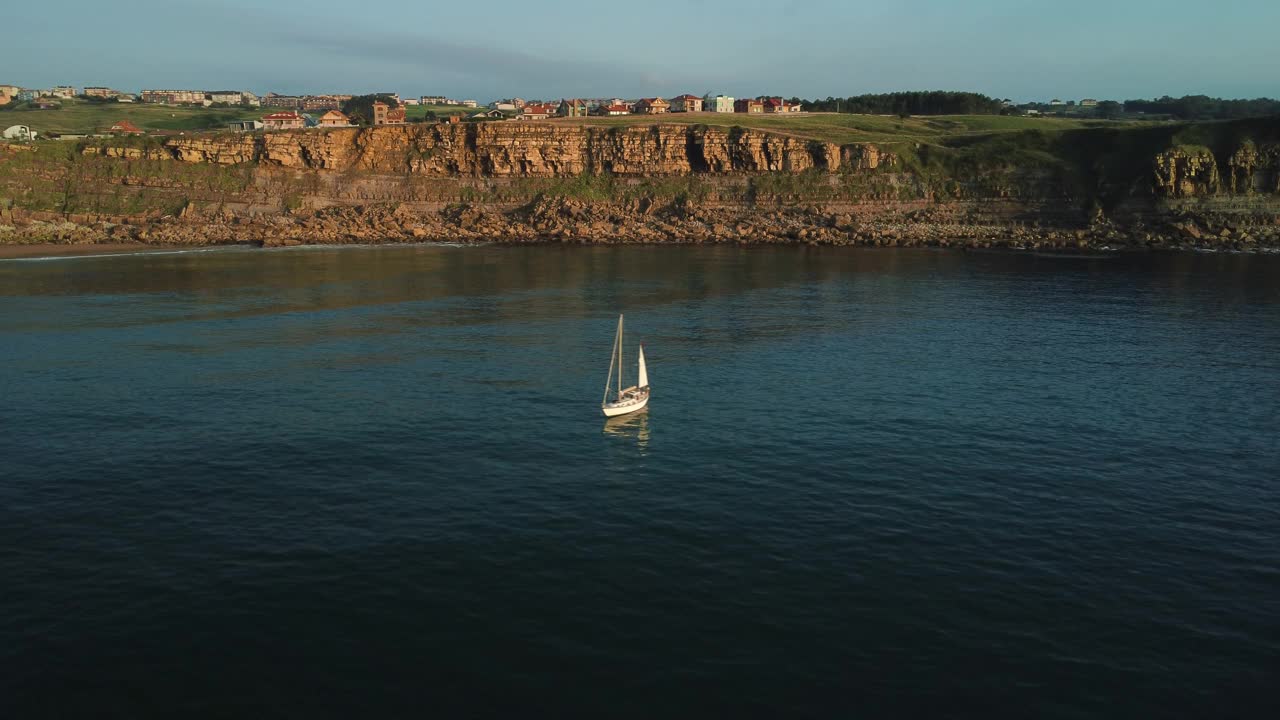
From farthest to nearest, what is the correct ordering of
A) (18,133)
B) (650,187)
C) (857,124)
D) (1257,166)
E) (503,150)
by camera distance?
(18,133), (857,124), (503,150), (650,187), (1257,166)

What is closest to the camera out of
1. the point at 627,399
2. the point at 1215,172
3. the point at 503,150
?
the point at 627,399

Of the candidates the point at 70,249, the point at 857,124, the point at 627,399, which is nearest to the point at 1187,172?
the point at 857,124

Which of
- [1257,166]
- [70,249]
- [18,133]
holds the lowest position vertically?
[70,249]

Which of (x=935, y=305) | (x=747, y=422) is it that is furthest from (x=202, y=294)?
(x=935, y=305)

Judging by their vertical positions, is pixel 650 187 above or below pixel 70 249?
above

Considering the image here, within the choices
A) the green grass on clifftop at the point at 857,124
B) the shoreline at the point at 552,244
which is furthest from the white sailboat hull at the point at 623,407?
the green grass on clifftop at the point at 857,124

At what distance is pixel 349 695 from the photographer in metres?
24.5

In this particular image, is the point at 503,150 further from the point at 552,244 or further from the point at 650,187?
the point at 552,244

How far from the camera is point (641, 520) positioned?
120 feet

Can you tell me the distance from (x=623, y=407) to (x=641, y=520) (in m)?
15.2

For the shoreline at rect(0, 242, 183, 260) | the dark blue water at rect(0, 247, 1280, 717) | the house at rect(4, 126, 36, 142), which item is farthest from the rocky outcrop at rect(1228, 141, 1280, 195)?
the house at rect(4, 126, 36, 142)

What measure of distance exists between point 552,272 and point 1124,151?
9194 cm

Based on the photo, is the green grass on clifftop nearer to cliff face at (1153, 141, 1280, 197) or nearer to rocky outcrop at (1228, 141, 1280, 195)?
cliff face at (1153, 141, 1280, 197)

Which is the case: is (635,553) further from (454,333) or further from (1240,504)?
(454,333)
